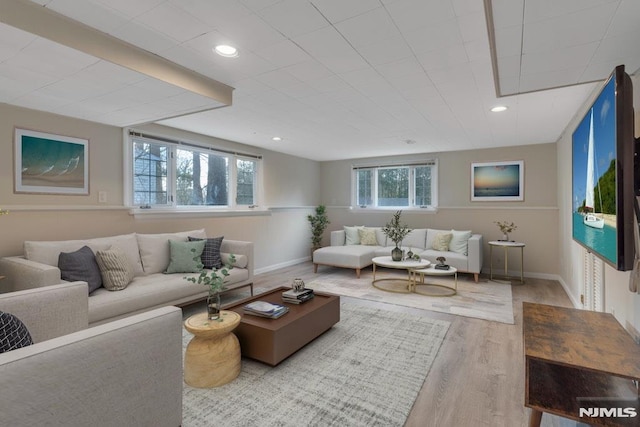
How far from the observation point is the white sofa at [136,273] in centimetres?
245

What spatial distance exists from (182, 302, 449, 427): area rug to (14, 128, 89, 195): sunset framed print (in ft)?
6.57

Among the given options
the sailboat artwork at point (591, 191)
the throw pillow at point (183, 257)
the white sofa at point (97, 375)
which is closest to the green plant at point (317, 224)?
the throw pillow at point (183, 257)

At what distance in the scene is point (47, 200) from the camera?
9.98 ft

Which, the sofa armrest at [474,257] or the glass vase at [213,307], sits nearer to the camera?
the glass vase at [213,307]

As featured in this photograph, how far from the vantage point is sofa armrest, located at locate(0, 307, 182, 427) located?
97 cm

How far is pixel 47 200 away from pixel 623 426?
14.3 feet

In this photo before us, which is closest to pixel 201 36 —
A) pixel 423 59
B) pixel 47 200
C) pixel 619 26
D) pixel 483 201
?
pixel 423 59

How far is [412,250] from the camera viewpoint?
18.2 ft

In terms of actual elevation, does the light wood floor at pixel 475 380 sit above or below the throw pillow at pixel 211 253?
below

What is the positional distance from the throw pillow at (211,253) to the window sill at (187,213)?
510 mm

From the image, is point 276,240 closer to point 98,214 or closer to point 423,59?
point 98,214

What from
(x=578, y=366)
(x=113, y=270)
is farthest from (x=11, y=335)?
(x=578, y=366)

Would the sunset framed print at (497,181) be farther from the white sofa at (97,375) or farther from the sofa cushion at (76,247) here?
the white sofa at (97,375)

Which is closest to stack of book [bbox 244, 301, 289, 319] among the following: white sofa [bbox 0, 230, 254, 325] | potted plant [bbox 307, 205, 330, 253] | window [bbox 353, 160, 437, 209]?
white sofa [bbox 0, 230, 254, 325]
